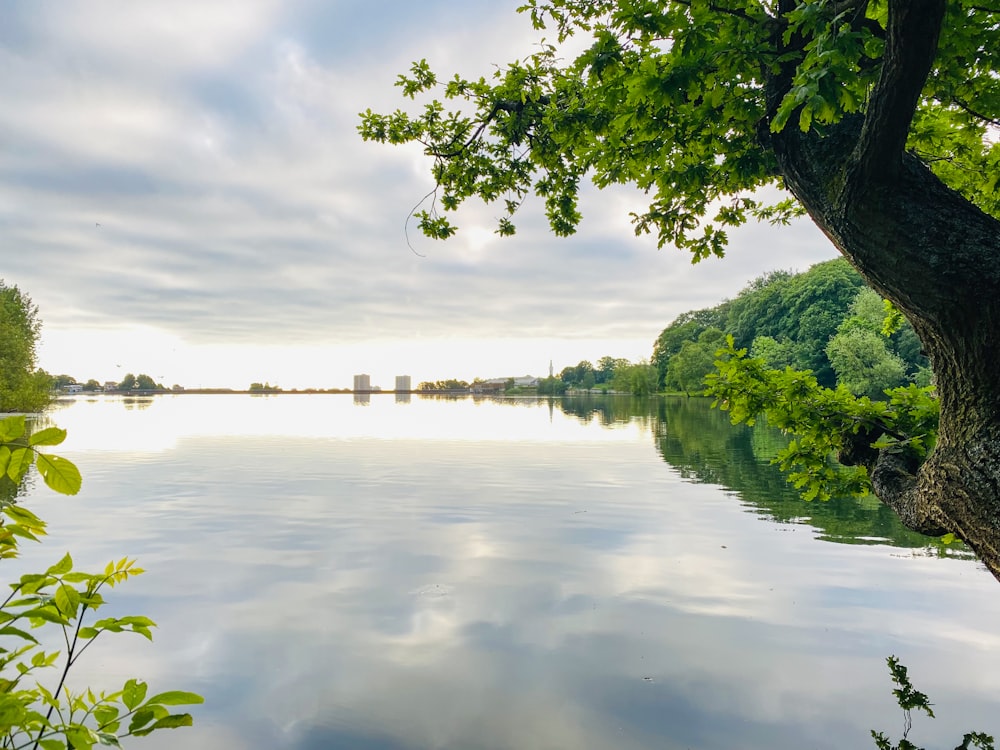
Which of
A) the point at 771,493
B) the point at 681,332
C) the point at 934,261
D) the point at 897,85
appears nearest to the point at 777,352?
the point at 681,332

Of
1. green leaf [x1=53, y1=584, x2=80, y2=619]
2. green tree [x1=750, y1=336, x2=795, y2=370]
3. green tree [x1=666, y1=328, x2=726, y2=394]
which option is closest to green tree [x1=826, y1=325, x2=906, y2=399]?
green tree [x1=750, y1=336, x2=795, y2=370]

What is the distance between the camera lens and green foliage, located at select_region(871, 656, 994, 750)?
5.79m

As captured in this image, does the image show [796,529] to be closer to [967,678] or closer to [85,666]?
[967,678]

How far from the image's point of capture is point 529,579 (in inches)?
422

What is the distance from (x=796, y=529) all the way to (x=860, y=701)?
860 cm

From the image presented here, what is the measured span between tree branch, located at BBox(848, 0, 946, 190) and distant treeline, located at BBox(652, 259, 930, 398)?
3180 cm

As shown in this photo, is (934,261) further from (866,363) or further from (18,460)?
(866,363)

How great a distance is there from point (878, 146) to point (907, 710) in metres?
6.17

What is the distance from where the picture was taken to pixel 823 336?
249 ft

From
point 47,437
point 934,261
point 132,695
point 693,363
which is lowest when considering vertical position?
point 132,695

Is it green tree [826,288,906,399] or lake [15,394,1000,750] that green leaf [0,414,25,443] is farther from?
green tree [826,288,906,399]

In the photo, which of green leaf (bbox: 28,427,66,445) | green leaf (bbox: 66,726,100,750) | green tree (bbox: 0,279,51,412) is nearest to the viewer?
green leaf (bbox: 66,726,100,750)

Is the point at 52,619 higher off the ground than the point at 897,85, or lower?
lower

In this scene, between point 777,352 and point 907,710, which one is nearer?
point 907,710
